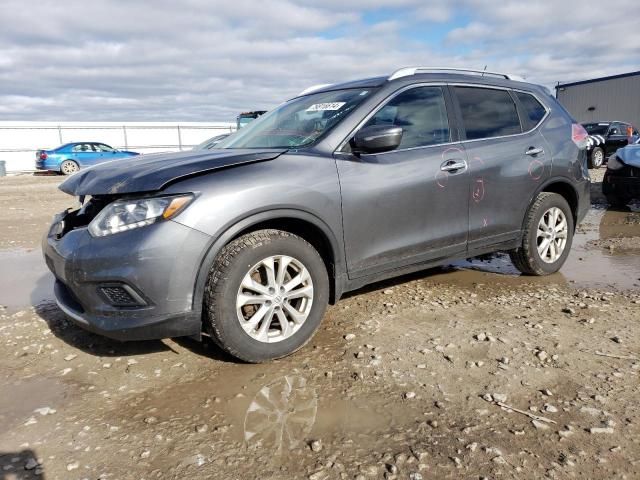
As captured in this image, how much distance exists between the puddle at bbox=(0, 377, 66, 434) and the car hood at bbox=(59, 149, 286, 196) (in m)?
1.12

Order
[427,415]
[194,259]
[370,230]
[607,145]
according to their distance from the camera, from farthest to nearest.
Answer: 1. [607,145]
2. [370,230]
3. [194,259]
4. [427,415]

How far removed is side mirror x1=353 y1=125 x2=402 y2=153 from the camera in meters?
3.17

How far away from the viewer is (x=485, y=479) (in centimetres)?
199

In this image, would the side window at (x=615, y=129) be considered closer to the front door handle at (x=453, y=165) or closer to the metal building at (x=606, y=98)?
the metal building at (x=606, y=98)

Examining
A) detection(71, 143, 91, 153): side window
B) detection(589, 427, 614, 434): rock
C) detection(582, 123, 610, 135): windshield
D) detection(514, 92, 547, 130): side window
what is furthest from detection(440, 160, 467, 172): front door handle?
detection(71, 143, 91, 153): side window

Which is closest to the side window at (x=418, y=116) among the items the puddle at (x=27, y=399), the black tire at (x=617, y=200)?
the puddle at (x=27, y=399)

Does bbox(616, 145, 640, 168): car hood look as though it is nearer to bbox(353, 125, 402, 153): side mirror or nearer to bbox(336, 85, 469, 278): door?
bbox(336, 85, 469, 278): door

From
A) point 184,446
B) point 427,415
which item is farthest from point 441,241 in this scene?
point 184,446

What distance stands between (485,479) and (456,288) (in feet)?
8.44

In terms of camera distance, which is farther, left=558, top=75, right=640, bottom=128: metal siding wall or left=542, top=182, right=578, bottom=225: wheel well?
left=558, top=75, right=640, bottom=128: metal siding wall

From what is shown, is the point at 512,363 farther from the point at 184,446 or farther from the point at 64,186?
the point at 64,186

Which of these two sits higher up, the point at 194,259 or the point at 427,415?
the point at 194,259

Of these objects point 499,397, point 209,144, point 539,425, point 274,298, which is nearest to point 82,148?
point 209,144

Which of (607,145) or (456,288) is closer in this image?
(456,288)
